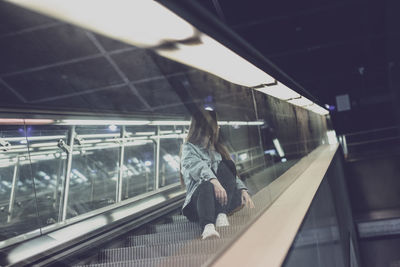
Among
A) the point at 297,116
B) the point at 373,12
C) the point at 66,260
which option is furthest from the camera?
the point at 373,12

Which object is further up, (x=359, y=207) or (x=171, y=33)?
(x=171, y=33)

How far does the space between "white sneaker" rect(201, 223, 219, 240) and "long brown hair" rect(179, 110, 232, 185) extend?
25.2 inches

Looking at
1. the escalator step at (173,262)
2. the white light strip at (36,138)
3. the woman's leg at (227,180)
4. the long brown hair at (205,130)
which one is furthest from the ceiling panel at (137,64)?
the escalator step at (173,262)

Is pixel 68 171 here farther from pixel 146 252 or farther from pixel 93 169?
pixel 146 252

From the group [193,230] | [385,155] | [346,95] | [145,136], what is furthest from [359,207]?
[193,230]

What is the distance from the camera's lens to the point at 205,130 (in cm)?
264

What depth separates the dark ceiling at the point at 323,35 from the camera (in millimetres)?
6668

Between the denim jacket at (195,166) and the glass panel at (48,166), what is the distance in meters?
1.39

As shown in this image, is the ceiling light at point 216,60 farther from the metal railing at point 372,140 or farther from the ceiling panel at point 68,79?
the metal railing at point 372,140

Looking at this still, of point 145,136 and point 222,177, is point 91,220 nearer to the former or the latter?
point 222,177

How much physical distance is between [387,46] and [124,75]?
23.8ft

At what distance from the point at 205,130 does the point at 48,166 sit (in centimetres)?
236

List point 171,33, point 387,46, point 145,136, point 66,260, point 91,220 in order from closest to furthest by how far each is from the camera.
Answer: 1. point 171,33
2. point 66,260
3. point 91,220
4. point 145,136
5. point 387,46

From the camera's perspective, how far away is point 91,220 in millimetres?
2969
